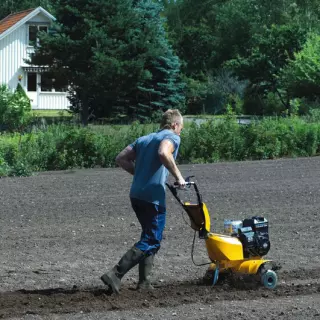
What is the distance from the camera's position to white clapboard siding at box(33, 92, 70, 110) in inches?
2295

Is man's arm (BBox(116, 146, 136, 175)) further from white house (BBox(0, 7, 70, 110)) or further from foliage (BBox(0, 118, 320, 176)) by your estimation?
white house (BBox(0, 7, 70, 110))

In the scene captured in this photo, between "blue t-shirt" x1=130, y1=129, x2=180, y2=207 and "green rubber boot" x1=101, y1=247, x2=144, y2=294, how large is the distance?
1.73 ft

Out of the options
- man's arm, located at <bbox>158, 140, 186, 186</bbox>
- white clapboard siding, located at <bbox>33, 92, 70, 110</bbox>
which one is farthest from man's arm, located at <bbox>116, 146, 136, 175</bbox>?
white clapboard siding, located at <bbox>33, 92, 70, 110</bbox>

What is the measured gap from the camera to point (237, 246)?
7809 millimetres

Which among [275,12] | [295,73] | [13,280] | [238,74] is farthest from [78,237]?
[275,12]

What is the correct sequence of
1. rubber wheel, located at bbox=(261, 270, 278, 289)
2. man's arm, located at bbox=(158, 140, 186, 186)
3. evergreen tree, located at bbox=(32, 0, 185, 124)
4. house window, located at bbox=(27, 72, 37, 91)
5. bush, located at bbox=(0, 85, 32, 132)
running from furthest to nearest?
house window, located at bbox=(27, 72, 37, 91) < evergreen tree, located at bbox=(32, 0, 185, 124) < bush, located at bbox=(0, 85, 32, 132) < rubber wheel, located at bbox=(261, 270, 278, 289) < man's arm, located at bbox=(158, 140, 186, 186)

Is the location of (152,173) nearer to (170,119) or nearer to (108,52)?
(170,119)

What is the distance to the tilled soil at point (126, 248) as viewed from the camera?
7.19m

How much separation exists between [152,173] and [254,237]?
3.89 feet

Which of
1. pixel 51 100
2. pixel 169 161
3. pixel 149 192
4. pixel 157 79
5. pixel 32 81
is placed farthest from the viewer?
pixel 32 81

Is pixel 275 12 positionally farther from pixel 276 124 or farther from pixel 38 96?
pixel 276 124

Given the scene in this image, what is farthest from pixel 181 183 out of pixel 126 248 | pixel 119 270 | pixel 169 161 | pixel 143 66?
pixel 143 66

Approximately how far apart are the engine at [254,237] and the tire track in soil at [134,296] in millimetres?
305

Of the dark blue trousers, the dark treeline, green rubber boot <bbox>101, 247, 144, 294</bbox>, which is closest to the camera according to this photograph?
green rubber boot <bbox>101, 247, 144, 294</bbox>
